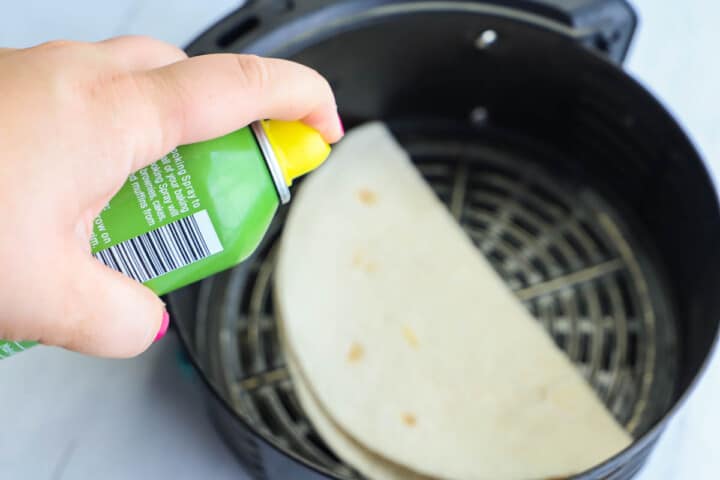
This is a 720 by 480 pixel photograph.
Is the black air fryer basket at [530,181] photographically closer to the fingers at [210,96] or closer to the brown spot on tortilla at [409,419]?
the brown spot on tortilla at [409,419]

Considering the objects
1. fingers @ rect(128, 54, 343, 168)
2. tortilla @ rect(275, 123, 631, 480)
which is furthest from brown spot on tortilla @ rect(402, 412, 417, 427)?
fingers @ rect(128, 54, 343, 168)

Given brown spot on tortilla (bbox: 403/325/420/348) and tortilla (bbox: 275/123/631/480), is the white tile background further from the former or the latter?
brown spot on tortilla (bbox: 403/325/420/348)

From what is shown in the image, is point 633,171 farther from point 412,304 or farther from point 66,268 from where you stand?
point 66,268

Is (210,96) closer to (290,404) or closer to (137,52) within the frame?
(137,52)

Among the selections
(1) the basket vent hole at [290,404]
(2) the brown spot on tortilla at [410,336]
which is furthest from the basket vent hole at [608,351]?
(1) the basket vent hole at [290,404]

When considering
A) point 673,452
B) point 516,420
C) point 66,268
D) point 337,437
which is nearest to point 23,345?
point 66,268

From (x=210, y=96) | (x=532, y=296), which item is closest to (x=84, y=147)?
(x=210, y=96)
